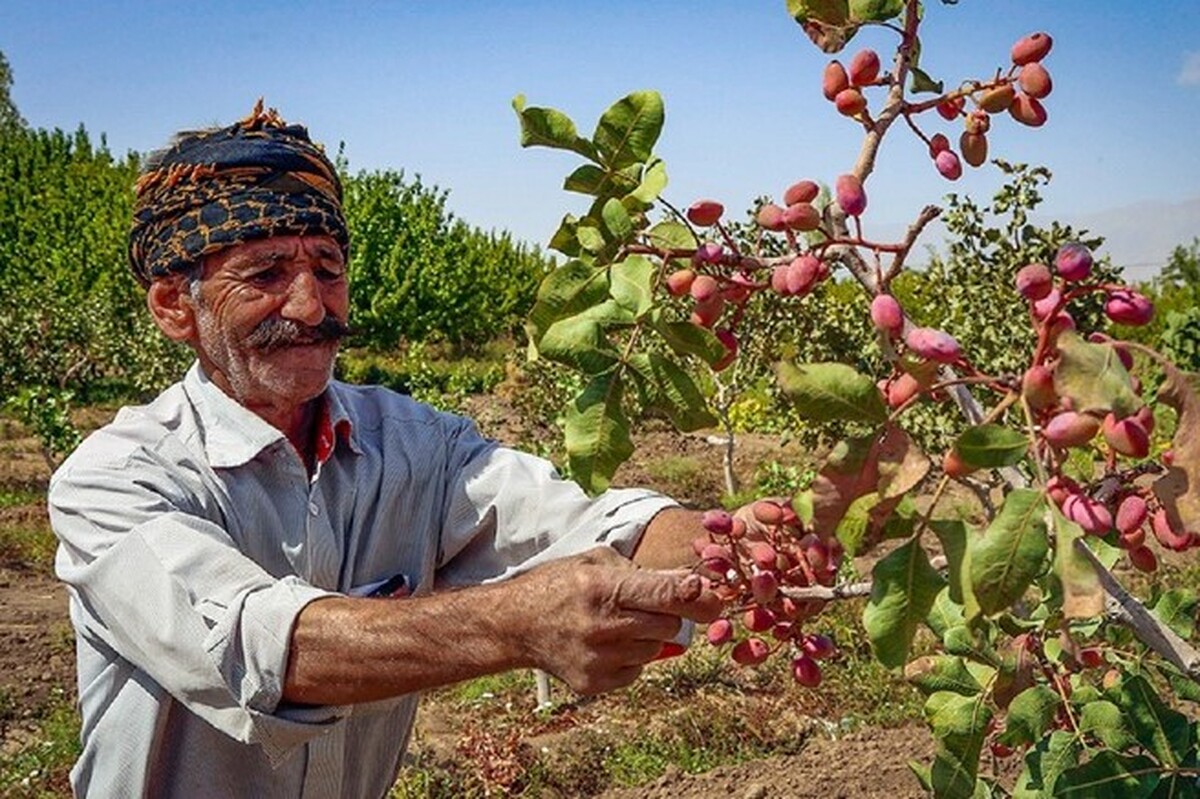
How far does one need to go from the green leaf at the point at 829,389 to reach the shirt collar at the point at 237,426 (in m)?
1.42

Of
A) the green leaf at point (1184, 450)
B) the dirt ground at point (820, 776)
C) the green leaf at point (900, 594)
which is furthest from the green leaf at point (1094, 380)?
the dirt ground at point (820, 776)

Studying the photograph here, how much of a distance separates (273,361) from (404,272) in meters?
24.9

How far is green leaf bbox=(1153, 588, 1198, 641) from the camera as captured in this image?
217cm

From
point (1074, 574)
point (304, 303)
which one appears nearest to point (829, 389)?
point (1074, 574)

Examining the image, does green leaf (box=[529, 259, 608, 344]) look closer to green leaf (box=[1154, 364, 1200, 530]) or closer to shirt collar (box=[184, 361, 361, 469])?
green leaf (box=[1154, 364, 1200, 530])

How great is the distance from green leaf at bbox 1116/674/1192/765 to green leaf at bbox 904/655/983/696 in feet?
0.66

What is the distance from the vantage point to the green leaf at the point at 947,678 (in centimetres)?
194

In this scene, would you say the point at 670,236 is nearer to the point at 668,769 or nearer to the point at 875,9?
the point at 875,9

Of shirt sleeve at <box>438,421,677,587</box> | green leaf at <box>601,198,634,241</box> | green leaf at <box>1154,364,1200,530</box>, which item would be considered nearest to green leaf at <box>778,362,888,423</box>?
green leaf at <box>1154,364,1200,530</box>

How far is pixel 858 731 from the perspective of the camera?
5.33 m

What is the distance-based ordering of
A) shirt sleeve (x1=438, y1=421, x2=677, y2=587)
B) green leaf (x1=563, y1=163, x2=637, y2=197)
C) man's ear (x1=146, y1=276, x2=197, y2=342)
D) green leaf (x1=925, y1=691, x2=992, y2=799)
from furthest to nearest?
man's ear (x1=146, y1=276, x2=197, y2=342) → shirt sleeve (x1=438, y1=421, x2=677, y2=587) → green leaf (x1=925, y1=691, x2=992, y2=799) → green leaf (x1=563, y1=163, x2=637, y2=197)

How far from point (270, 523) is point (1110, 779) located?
138 cm

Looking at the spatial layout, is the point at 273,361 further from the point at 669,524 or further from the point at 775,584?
the point at 775,584

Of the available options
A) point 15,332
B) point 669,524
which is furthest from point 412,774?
point 15,332
